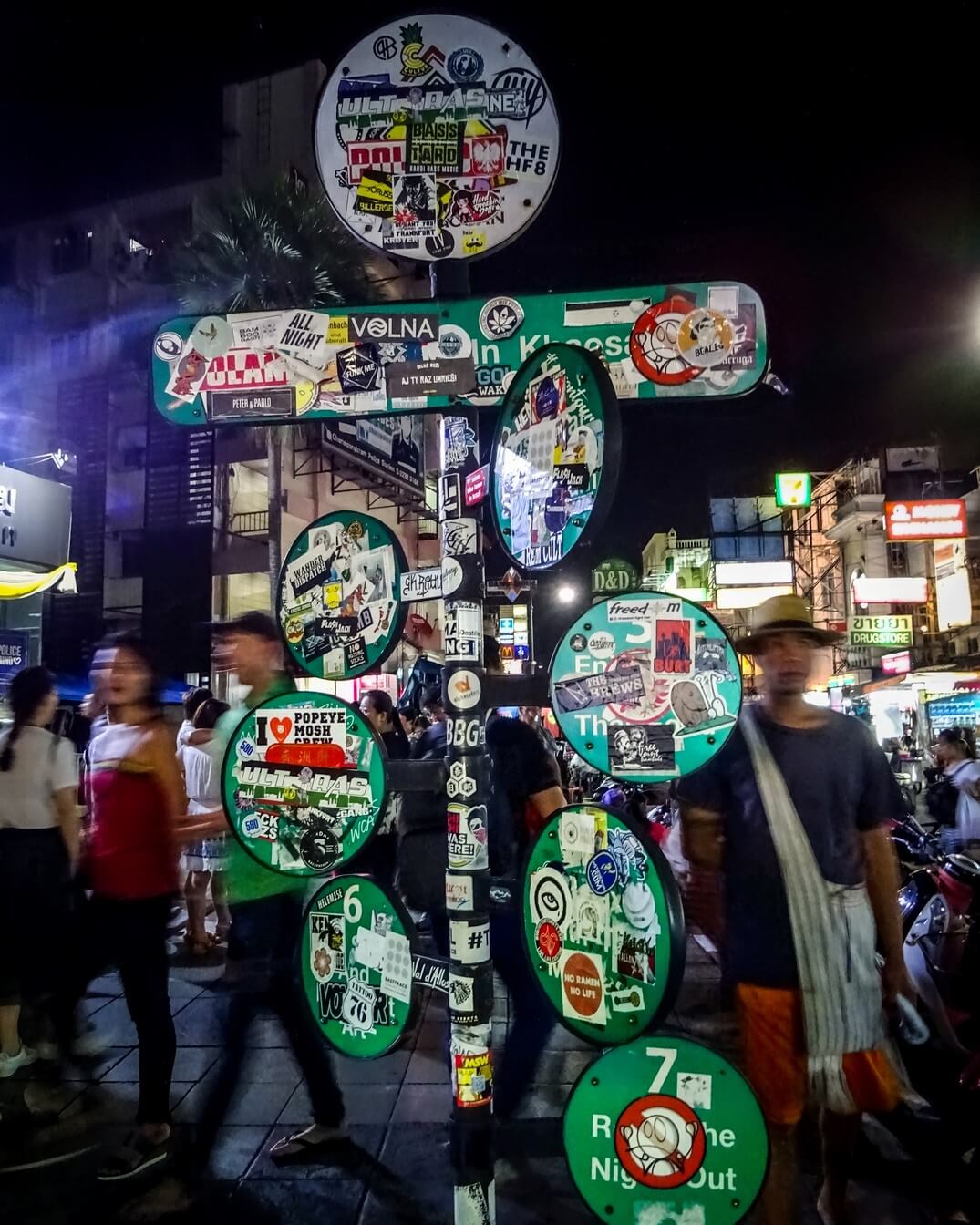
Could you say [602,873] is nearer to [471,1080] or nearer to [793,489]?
[471,1080]

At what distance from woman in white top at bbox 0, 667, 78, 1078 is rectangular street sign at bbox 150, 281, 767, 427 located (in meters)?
2.39

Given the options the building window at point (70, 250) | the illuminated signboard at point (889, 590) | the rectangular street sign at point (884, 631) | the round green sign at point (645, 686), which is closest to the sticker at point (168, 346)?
the round green sign at point (645, 686)

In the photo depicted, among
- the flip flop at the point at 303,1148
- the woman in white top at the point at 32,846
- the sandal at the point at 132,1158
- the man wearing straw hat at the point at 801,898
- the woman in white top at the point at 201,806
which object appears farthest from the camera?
the woman in white top at the point at 201,806

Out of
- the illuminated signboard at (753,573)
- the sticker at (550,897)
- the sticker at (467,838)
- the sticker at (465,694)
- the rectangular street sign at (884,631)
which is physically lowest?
the sticker at (550,897)

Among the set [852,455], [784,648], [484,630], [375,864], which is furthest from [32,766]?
[852,455]

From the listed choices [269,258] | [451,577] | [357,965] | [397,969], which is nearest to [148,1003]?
[357,965]

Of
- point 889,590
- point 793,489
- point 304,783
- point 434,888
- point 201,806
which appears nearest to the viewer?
point 304,783

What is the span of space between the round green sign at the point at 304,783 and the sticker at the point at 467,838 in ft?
1.05

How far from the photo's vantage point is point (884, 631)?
87.1 feet

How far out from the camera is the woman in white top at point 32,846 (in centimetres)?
439

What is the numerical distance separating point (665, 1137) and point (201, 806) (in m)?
4.65

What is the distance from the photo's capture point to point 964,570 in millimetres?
24062

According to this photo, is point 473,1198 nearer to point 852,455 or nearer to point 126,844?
point 126,844

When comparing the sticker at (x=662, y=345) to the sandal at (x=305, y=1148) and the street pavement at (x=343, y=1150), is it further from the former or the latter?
the sandal at (x=305, y=1148)
